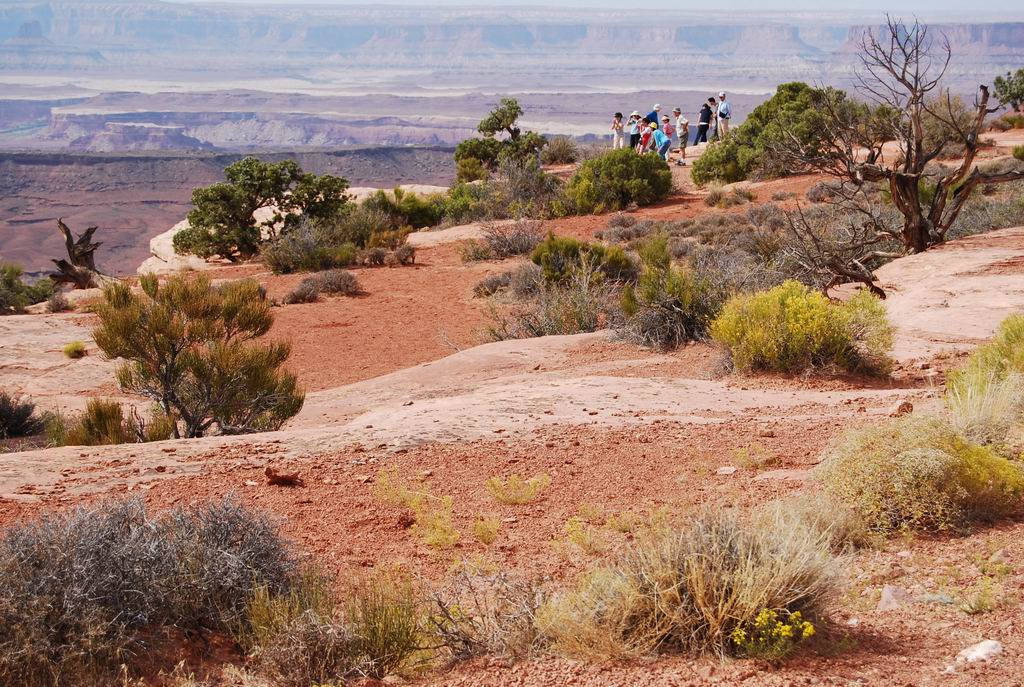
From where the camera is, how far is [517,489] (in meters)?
6.57

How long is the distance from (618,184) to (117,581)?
2640cm

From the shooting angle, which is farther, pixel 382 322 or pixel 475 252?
pixel 475 252

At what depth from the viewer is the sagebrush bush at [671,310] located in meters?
12.4

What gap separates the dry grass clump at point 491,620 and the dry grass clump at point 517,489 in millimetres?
1603

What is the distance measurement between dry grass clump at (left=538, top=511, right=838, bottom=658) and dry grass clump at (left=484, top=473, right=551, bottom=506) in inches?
83.3

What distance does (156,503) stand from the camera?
21.4 ft

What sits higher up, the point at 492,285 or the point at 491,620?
the point at 491,620

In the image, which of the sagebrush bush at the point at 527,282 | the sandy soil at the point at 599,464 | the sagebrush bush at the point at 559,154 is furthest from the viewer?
the sagebrush bush at the point at 559,154

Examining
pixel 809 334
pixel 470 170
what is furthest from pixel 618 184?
pixel 809 334

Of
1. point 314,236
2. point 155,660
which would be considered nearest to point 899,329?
point 155,660

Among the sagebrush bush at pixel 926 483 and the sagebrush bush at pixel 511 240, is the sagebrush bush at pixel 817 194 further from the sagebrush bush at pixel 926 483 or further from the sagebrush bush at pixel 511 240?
the sagebrush bush at pixel 926 483

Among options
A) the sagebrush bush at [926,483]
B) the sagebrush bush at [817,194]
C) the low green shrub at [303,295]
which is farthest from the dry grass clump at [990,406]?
the sagebrush bush at [817,194]

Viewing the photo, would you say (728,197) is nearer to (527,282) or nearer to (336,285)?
(527,282)

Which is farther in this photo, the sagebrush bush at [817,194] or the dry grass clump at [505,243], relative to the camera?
the sagebrush bush at [817,194]
